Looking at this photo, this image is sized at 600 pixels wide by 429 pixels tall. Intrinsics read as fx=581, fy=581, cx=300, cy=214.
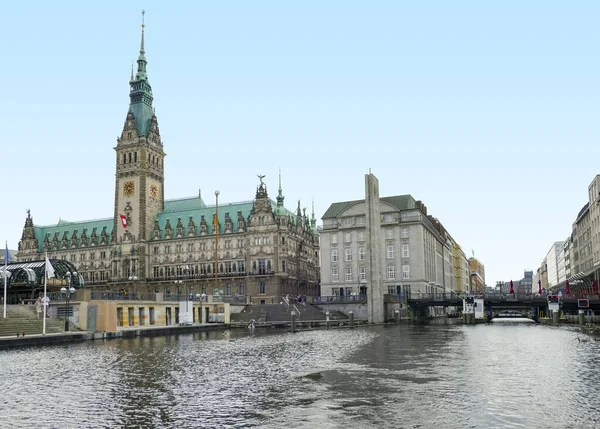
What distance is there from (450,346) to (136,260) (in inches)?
4617

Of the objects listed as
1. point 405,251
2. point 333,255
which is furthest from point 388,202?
point 333,255

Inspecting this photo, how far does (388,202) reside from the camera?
14388 centimetres

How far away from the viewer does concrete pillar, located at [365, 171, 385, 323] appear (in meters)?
113

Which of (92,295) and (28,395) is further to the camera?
(92,295)

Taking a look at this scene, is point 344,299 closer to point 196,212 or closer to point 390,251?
point 390,251

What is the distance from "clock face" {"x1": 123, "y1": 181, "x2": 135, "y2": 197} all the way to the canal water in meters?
111

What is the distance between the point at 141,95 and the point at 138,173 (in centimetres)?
2428

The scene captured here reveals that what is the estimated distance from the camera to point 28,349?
54094 millimetres

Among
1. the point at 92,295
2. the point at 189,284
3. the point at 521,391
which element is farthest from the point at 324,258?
the point at 521,391

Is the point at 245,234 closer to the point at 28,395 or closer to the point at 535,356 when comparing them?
the point at 535,356

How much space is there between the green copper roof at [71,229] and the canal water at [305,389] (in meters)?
127

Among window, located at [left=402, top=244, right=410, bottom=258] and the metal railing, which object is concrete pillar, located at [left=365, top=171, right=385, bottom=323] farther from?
window, located at [left=402, top=244, right=410, bottom=258]

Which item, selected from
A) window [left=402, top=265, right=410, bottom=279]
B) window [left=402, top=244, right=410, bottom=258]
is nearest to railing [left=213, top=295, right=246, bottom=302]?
window [left=402, top=265, right=410, bottom=279]

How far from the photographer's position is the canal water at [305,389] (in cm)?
2266
